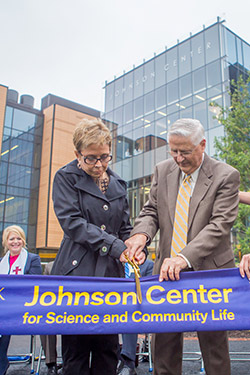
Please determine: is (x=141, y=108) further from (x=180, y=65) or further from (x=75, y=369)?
(x=75, y=369)

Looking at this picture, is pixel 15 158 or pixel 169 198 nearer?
pixel 169 198

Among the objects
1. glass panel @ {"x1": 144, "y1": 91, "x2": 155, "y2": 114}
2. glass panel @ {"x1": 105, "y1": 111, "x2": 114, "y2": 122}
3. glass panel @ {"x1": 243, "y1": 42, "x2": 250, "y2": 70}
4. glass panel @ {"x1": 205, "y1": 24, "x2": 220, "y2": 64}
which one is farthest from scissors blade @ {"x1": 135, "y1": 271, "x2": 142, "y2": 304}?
glass panel @ {"x1": 105, "y1": 111, "x2": 114, "y2": 122}

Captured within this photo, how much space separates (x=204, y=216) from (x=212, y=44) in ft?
76.1

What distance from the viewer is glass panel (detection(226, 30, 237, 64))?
23.3 metres

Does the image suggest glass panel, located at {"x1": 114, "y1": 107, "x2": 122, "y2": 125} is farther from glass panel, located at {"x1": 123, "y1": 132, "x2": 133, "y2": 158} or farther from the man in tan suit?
the man in tan suit

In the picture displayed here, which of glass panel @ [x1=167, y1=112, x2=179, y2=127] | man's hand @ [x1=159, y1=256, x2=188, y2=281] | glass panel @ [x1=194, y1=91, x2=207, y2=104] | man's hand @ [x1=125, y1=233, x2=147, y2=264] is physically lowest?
man's hand @ [x1=159, y1=256, x2=188, y2=281]

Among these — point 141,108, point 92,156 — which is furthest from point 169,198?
point 141,108

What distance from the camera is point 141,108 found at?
1112 inches

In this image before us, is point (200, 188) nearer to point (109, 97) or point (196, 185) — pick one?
point (196, 185)

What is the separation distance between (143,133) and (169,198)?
82.8 feet

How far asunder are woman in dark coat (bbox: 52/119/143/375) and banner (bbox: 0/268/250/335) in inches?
7.9

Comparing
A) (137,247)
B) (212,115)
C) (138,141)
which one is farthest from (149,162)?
(137,247)

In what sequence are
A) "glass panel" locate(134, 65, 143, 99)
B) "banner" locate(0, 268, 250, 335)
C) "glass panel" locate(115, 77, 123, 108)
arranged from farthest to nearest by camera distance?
"glass panel" locate(115, 77, 123, 108)
"glass panel" locate(134, 65, 143, 99)
"banner" locate(0, 268, 250, 335)

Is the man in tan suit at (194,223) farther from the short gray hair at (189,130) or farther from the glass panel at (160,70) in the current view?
the glass panel at (160,70)
